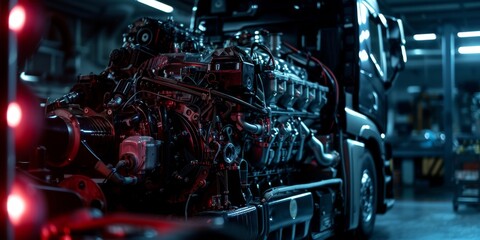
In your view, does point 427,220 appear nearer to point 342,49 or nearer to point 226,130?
point 342,49

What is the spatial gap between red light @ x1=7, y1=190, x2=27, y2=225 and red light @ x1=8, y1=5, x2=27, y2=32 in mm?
655

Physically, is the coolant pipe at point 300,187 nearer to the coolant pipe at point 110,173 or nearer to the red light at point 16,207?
the coolant pipe at point 110,173

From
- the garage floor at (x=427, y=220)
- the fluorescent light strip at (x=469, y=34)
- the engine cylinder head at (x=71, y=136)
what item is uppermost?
the fluorescent light strip at (x=469, y=34)

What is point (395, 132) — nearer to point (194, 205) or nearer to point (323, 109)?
point (323, 109)

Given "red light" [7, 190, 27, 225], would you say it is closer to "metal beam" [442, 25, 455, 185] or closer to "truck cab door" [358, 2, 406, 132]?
"truck cab door" [358, 2, 406, 132]

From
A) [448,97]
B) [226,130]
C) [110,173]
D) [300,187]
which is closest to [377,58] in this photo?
[300,187]

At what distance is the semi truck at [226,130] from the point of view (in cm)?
433

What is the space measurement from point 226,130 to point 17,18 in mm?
2780

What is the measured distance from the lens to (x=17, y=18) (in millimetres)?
2465

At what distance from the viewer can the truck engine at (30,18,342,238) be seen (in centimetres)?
444

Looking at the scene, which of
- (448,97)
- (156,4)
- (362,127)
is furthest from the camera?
(448,97)

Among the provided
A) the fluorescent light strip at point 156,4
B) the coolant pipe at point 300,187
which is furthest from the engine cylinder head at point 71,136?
the fluorescent light strip at point 156,4

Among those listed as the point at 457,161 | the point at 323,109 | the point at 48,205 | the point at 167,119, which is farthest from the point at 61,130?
the point at 457,161

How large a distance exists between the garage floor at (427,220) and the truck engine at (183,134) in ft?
7.75
